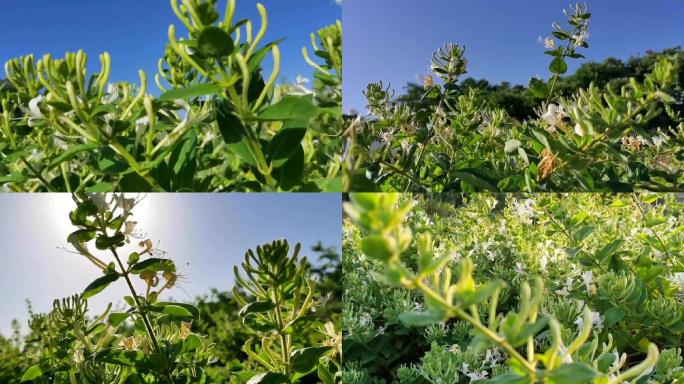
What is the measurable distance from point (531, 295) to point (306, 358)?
47 cm

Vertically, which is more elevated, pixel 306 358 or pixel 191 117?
pixel 191 117

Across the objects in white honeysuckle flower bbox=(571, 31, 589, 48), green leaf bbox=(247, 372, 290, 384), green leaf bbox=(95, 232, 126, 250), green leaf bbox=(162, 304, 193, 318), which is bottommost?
green leaf bbox=(247, 372, 290, 384)

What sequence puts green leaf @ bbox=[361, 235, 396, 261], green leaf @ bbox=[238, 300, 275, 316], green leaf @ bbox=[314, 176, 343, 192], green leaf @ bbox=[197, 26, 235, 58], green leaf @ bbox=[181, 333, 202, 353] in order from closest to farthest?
green leaf @ bbox=[361, 235, 396, 261] < green leaf @ bbox=[197, 26, 235, 58] < green leaf @ bbox=[314, 176, 343, 192] < green leaf @ bbox=[238, 300, 275, 316] < green leaf @ bbox=[181, 333, 202, 353]

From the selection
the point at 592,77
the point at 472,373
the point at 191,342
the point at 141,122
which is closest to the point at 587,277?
the point at 472,373

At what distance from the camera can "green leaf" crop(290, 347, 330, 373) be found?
2.35 feet

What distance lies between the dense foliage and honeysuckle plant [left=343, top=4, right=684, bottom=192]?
0.52ft

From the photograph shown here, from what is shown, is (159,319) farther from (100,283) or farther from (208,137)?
(208,137)

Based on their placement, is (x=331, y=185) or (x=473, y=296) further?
(x=331, y=185)

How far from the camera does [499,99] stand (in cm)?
484

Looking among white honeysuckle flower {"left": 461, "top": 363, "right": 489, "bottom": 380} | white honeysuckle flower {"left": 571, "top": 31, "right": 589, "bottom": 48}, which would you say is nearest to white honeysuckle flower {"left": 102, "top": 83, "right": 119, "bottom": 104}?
white honeysuckle flower {"left": 461, "top": 363, "right": 489, "bottom": 380}

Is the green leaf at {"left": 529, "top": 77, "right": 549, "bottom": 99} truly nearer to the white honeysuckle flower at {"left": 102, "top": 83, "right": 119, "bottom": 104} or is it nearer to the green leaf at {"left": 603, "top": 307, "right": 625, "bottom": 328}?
the green leaf at {"left": 603, "top": 307, "right": 625, "bottom": 328}

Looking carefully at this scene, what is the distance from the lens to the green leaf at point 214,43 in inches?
16.6

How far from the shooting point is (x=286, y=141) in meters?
0.54

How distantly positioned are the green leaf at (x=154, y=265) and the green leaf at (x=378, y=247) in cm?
52
